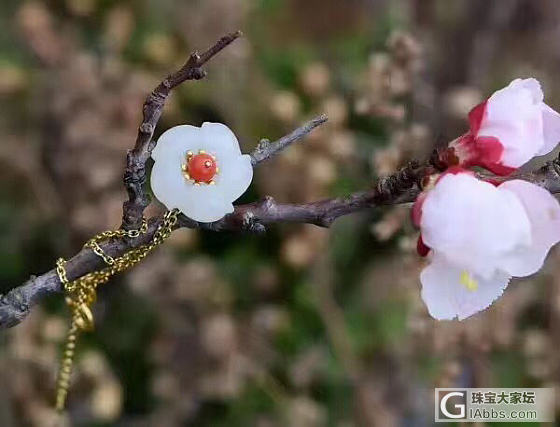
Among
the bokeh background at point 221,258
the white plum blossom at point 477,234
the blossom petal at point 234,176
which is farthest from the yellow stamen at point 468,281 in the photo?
the bokeh background at point 221,258

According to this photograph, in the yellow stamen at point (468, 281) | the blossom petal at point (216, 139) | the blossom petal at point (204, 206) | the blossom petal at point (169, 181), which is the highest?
the blossom petal at point (216, 139)

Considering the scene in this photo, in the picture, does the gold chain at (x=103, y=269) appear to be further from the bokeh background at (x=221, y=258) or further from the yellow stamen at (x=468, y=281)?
the bokeh background at (x=221, y=258)

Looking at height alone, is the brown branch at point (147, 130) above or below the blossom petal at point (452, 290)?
above

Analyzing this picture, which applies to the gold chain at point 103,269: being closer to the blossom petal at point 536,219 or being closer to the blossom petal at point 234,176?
the blossom petal at point 234,176

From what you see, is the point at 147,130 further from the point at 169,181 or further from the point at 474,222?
the point at 474,222

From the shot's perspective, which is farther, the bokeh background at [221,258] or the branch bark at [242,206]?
the bokeh background at [221,258]

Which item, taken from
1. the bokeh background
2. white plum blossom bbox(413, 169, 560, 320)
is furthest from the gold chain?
the bokeh background

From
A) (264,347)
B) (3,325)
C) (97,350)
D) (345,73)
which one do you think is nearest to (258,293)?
(264,347)
